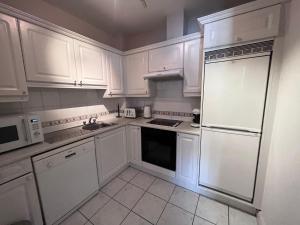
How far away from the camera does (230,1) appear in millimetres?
1800

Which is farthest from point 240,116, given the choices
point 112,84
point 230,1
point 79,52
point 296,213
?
point 79,52

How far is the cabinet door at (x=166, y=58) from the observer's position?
1931 millimetres

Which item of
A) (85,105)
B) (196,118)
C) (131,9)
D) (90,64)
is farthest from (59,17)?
(196,118)

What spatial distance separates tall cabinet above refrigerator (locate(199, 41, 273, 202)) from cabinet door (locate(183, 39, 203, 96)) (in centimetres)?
32

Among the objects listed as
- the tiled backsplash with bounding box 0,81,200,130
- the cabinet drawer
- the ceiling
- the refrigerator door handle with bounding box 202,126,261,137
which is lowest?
the cabinet drawer

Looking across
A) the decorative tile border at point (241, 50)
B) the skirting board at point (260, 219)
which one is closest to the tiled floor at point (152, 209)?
the skirting board at point (260, 219)

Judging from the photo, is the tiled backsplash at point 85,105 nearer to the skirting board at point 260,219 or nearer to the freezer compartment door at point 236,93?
the freezer compartment door at point 236,93

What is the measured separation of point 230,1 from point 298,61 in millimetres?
1450

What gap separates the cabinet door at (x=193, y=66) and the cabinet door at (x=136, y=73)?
689 mm

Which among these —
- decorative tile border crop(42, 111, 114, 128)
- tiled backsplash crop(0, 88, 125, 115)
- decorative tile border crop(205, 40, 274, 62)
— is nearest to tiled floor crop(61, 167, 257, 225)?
decorative tile border crop(42, 111, 114, 128)

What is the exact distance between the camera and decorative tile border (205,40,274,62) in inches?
47.8

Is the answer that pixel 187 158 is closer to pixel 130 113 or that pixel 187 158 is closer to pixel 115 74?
pixel 130 113

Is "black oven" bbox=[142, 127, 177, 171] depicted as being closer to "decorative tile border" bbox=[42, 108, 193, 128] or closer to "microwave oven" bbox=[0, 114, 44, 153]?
"decorative tile border" bbox=[42, 108, 193, 128]

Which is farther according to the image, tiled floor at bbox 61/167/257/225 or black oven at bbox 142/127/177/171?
black oven at bbox 142/127/177/171
